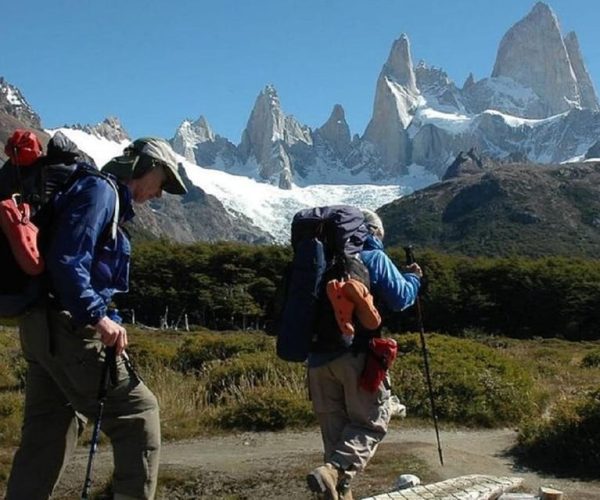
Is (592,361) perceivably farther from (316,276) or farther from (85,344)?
(85,344)

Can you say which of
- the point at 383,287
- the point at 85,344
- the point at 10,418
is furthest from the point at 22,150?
the point at 10,418

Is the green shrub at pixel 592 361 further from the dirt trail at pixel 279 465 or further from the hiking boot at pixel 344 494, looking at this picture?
the hiking boot at pixel 344 494

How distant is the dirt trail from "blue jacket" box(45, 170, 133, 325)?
2633 mm

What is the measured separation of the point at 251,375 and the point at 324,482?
616cm

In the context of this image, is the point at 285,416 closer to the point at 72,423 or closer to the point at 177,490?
the point at 177,490

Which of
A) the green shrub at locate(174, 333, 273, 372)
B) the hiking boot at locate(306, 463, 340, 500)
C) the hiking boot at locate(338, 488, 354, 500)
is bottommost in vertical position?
the hiking boot at locate(338, 488, 354, 500)

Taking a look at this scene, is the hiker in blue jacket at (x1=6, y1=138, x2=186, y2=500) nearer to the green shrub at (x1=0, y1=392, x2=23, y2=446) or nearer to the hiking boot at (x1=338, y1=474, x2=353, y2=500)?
the hiking boot at (x1=338, y1=474, x2=353, y2=500)

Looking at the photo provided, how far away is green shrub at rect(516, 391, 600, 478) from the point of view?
247 inches

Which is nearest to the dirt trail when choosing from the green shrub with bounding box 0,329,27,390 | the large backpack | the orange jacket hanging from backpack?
the large backpack

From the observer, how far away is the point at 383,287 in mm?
4316

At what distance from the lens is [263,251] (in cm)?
6062

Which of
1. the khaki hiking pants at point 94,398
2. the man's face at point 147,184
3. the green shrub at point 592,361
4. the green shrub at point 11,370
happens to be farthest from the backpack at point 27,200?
the green shrub at point 592,361

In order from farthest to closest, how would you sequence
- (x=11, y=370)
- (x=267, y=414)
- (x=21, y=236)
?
(x=11, y=370) < (x=267, y=414) < (x=21, y=236)

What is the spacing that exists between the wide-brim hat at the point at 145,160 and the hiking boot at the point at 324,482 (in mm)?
1611
